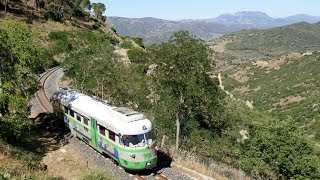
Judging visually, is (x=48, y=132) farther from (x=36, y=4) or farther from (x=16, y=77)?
(x=36, y=4)

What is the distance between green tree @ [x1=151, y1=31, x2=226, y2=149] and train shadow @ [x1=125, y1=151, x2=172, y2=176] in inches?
133

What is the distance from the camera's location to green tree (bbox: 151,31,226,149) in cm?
3095

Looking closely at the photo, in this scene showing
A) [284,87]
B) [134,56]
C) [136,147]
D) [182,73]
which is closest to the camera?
[136,147]

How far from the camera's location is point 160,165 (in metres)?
27.1

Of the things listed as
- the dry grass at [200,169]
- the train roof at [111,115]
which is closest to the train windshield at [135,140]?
the train roof at [111,115]

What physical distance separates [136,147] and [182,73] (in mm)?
9325

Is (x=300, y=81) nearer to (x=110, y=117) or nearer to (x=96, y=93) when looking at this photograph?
(x=96, y=93)

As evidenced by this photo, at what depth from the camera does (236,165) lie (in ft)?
117

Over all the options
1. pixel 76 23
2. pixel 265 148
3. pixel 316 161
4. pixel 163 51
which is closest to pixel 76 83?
pixel 163 51

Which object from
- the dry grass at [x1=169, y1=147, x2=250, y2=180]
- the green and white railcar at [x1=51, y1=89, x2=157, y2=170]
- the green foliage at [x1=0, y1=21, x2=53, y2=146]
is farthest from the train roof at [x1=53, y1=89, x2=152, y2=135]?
the dry grass at [x1=169, y1=147, x2=250, y2=180]

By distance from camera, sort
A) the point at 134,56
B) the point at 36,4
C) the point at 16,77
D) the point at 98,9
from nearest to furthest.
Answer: the point at 16,77, the point at 134,56, the point at 36,4, the point at 98,9

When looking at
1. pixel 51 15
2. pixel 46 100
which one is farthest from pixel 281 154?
pixel 51 15

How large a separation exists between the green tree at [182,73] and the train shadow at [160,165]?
3389mm

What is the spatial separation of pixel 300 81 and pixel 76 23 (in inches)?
2724
